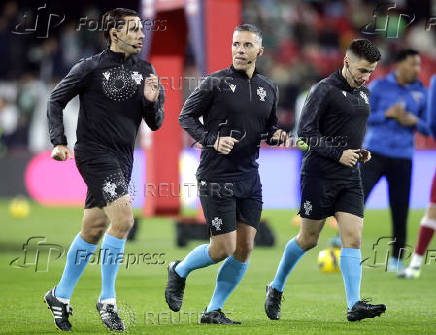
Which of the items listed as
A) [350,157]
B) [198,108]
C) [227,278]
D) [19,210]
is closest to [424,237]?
[350,157]

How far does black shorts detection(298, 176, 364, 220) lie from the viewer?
767cm

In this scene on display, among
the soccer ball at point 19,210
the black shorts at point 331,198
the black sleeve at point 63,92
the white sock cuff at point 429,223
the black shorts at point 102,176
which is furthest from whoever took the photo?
the soccer ball at point 19,210

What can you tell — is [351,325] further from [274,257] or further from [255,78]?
[274,257]

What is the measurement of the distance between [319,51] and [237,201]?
64.1 feet

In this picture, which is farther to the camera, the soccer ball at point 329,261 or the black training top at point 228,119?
the soccer ball at point 329,261

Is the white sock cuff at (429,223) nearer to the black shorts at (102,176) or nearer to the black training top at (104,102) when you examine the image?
the black training top at (104,102)

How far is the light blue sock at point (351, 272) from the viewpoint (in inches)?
295

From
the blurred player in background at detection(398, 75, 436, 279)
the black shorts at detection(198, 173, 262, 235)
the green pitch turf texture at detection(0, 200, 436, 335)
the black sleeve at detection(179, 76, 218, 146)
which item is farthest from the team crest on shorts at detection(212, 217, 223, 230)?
the blurred player in background at detection(398, 75, 436, 279)

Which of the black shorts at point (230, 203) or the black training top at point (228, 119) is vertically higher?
the black training top at point (228, 119)

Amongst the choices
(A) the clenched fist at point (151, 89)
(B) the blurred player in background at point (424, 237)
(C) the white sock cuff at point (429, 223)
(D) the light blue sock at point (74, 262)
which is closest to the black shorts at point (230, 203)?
(A) the clenched fist at point (151, 89)

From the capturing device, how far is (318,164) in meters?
7.79

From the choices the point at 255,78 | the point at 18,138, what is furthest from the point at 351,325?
the point at 18,138

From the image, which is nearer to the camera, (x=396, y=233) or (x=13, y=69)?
(x=396, y=233)

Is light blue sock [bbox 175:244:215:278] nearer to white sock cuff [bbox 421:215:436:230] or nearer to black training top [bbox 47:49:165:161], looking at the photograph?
black training top [bbox 47:49:165:161]
